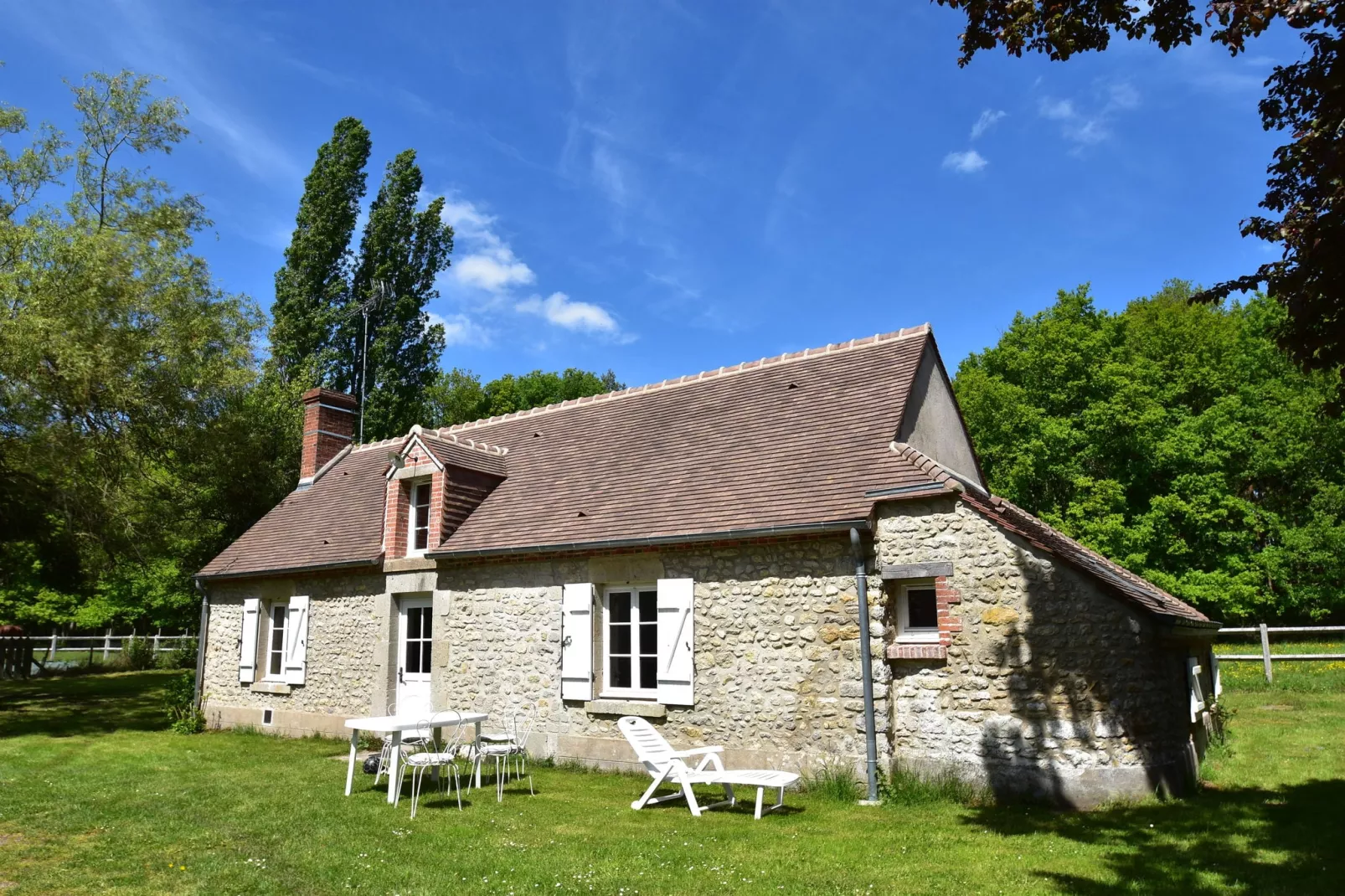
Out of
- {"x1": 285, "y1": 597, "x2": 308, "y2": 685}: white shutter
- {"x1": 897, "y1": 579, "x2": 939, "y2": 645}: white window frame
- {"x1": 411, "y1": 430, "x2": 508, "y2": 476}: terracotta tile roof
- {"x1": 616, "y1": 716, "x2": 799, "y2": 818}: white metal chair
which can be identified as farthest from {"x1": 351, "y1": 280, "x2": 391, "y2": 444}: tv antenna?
{"x1": 897, "y1": 579, "x2": 939, "y2": 645}: white window frame

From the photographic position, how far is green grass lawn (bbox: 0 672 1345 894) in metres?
5.78

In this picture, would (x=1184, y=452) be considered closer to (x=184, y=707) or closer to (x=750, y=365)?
(x=750, y=365)

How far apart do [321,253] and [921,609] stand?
24.4m

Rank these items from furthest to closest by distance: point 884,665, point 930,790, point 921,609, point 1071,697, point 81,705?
point 81,705
point 921,609
point 884,665
point 930,790
point 1071,697

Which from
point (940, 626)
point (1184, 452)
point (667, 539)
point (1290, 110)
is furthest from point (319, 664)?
point (1184, 452)

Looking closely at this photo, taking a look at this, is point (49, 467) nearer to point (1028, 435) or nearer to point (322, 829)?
point (322, 829)

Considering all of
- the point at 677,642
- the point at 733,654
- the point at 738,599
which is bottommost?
the point at 733,654

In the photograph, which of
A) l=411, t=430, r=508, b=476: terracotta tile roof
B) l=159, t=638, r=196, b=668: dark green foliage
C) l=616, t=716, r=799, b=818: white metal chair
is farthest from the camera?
l=159, t=638, r=196, b=668: dark green foliage

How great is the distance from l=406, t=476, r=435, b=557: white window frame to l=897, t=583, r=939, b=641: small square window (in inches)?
283

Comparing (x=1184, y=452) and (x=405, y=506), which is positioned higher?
(x=1184, y=452)

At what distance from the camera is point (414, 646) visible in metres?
13.1

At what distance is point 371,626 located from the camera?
1332cm

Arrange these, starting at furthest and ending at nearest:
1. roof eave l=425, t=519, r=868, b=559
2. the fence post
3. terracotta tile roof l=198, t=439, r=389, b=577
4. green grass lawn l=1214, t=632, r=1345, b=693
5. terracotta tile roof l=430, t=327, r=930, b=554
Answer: the fence post, green grass lawn l=1214, t=632, r=1345, b=693, terracotta tile roof l=198, t=439, r=389, b=577, terracotta tile roof l=430, t=327, r=930, b=554, roof eave l=425, t=519, r=868, b=559

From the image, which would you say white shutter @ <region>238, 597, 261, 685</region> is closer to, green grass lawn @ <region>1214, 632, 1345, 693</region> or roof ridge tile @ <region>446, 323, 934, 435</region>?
roof ridge tile @ <region>446, 323, 934, 435</region>
